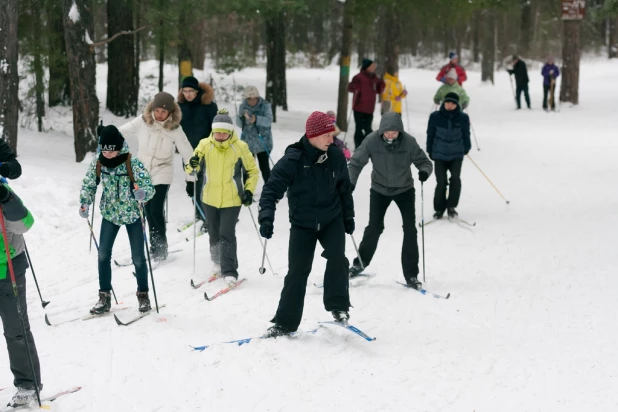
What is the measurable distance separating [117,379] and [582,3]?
68.1 ft

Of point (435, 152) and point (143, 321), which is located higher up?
point (435, 152)

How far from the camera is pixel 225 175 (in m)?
7.88

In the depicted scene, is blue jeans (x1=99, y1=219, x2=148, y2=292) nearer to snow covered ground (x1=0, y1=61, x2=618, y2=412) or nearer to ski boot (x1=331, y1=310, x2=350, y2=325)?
snow covered ground (x1=0, y1=61, x2=618, y2=412)

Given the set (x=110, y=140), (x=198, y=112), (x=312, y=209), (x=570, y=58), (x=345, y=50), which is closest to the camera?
(x=312, y=209)

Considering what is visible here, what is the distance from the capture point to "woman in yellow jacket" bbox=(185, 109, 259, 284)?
786cm

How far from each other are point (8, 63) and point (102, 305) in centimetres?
584

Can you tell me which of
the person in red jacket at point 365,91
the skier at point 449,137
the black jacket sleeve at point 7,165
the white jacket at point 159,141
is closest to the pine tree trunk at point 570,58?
Result: the person in red jacket at point 365,91

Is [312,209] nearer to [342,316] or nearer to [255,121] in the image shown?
[342,316]

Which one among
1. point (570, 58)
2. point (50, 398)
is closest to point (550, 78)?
point (570, 58)

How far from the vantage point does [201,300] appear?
7.45 meters

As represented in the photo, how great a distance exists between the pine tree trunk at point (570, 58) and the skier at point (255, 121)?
13981mm

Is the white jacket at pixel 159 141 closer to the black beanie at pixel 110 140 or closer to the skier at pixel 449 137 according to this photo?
the black beanie at pixel 110 140

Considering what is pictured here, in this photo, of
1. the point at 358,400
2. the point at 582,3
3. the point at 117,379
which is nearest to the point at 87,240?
the point at 117,379

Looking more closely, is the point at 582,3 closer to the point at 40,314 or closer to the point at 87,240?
the point at 87,240
